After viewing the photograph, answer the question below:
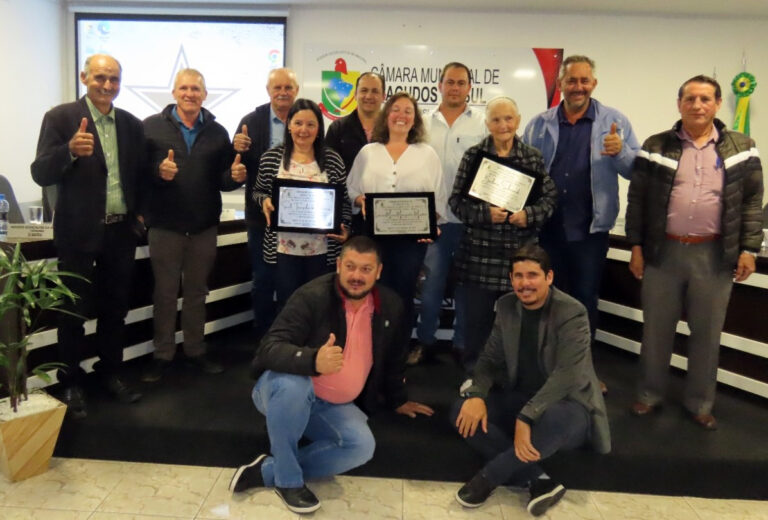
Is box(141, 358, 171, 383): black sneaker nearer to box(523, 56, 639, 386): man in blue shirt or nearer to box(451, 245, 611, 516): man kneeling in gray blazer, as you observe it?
box(451, 245, 611, 516): man kneeling in gray blazer

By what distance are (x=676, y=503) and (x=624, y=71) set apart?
4.06 meters

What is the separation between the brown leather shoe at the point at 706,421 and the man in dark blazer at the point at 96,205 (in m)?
2.47

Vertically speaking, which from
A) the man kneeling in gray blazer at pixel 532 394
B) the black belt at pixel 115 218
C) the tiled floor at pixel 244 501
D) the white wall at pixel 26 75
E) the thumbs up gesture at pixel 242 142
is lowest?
the tiled floor at pixel 244 501

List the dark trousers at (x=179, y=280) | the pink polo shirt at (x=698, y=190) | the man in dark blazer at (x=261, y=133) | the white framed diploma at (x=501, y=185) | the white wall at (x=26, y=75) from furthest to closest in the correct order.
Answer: the white wall at (x=26, y=75) < the man in dark blazer at (x=261, y=133) < the dark trousers at (x=179, y=280) < the white framed diploma at (x=501, y=185) < the pink polo shirt at (x=698, y=190)

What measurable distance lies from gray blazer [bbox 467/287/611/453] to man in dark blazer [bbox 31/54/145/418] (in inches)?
61.6

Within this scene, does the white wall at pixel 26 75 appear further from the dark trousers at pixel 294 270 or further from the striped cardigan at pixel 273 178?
the dark trousers at pixel 294 270

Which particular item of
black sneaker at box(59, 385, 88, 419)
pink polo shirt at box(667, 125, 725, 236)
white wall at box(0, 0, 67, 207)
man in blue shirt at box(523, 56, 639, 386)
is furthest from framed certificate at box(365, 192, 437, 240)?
white wall at box(0, 0, 67, 207)

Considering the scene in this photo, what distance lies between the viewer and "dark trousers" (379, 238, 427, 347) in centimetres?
260

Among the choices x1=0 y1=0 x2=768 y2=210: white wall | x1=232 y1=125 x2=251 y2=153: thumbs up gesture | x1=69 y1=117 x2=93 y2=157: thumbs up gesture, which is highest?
x1=0 y1=0 x2=768 y2=210: white wall

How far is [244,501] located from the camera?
2037 millimetres

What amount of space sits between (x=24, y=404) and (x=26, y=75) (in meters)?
3.74

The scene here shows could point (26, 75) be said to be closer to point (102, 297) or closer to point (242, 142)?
point (242, 142)

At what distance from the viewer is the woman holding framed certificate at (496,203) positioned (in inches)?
95.4

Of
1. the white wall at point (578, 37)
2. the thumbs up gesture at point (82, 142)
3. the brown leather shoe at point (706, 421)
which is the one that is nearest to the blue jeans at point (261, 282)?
the thumbs up gesture at point (82, 142)
